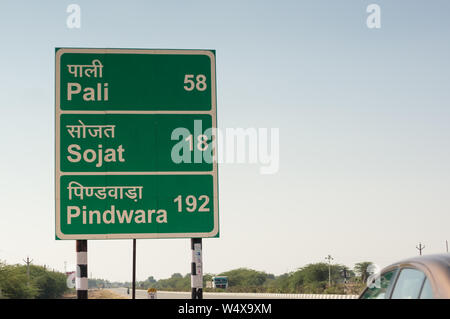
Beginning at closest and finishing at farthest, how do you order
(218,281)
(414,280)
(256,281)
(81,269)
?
(414,280), (81,269), (218,281), (256,281)

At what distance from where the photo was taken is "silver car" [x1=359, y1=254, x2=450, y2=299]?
4.71 m

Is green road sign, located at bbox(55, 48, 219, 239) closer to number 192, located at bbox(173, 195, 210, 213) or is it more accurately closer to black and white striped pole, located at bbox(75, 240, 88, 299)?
number 192, located at bbox(173, 195, 210, 213)

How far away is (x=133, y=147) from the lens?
41.7ft

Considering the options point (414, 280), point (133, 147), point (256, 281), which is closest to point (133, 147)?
point (133, 147)

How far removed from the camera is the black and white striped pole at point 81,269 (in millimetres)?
12500

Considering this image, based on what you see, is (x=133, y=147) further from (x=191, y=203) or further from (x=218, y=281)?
(x=218, y=281)

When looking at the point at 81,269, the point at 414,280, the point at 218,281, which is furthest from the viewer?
the point at 218,281

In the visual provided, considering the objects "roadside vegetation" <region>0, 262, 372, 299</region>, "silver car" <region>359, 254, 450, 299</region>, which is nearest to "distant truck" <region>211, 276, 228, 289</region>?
"roadside vegetation" <region>0, 262, 372, 299</region>

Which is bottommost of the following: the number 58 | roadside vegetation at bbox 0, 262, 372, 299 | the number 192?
roadside vegetation at bbox 0, 262, 372, 299

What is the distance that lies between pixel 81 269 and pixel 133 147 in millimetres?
2294

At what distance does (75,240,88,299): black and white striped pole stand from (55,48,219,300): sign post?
1.01ft

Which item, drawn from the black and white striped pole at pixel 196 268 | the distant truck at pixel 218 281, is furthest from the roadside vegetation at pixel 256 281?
the black and white striped pole at pixel 196 268

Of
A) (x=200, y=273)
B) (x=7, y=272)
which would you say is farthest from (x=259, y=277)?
(x=200, y=273)

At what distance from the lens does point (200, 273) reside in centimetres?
1336
